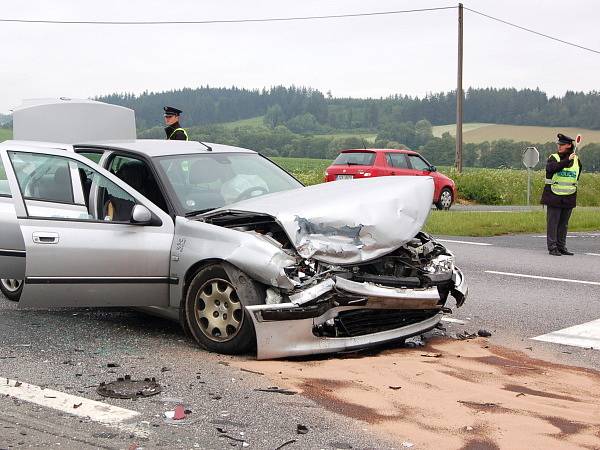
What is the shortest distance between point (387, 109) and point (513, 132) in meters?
11.4

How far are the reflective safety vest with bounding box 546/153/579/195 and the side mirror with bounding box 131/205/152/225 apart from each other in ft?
28.8

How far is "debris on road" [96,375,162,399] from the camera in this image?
4.97 meters

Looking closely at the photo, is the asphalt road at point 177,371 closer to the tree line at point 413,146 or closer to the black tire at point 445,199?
the black tire at point 445,199

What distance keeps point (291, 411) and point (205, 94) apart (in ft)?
241

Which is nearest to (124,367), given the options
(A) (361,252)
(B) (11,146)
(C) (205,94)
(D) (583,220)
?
(A) (361,252)

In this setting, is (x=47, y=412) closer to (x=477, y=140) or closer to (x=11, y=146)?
(x=11, y=146)

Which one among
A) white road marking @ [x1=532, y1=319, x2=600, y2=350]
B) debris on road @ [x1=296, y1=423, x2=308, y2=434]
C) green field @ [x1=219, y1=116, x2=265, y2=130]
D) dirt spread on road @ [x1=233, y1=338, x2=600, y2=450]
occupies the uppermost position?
green field @ [x1=219, y1=116, x2=265, y2=130]

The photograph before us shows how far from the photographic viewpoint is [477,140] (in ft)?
210

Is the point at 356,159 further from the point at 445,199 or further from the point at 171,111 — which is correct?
the point at 171,111

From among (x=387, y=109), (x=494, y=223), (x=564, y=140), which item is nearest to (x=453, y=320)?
(x=564, y=140)

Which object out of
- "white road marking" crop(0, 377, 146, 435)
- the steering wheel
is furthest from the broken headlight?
"white road marking" crop(0, 377, 146, 435)

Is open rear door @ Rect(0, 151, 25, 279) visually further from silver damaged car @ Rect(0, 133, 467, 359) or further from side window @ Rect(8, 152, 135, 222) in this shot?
side window @ Rect(8, 152, 135, 222)

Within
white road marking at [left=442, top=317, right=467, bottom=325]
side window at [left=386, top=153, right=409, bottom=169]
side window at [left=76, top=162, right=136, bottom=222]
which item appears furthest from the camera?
side window at [left=386, top=153, right=409, bottom=169]

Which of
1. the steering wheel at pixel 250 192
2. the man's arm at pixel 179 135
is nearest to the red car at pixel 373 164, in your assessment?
the man's arm at pixel 179 135
